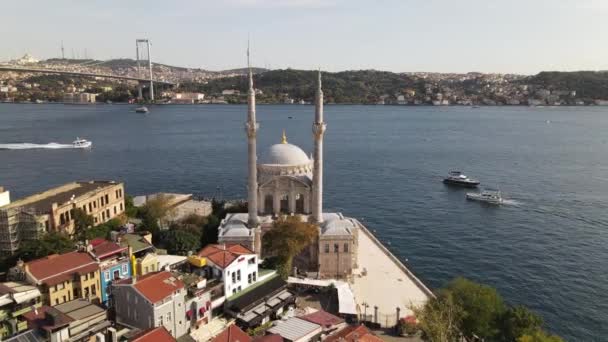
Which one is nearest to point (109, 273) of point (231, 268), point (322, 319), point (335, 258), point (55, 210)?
point (231, 268)

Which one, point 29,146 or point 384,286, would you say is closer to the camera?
point 384,286

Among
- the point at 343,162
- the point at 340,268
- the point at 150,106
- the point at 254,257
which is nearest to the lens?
the point at 254,257

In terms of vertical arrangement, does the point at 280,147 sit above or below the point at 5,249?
above

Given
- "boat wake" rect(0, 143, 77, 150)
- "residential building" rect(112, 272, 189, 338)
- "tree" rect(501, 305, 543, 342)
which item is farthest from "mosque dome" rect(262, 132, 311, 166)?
"boat wake" rect(0, 143, 77, 150)

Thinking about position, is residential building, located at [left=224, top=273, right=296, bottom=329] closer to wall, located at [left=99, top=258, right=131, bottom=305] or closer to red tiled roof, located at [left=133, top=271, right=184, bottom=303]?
red tiled roof, located at [left=133, top=271, right=184, bottom=303]

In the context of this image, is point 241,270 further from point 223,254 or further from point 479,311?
point 479,311

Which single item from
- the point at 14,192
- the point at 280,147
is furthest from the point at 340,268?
the point at 14,192

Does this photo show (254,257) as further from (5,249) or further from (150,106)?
(150,106)
